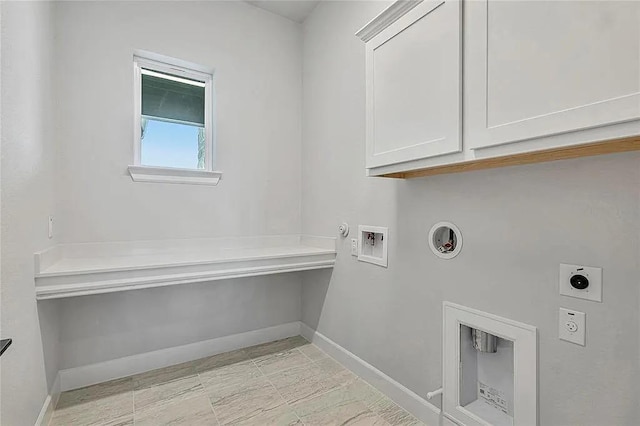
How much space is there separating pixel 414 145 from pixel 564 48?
61cm

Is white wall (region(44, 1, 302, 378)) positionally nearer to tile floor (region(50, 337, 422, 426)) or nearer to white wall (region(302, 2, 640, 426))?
tile floor (region(50, 337, 422, 426))

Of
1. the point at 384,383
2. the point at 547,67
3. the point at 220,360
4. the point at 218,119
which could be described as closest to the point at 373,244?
the point at 384,383

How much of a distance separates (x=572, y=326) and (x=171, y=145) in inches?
105

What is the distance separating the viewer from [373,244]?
2.12 meters

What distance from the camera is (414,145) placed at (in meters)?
1.43

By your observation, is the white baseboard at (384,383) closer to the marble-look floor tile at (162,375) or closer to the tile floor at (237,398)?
the tile floor at (237,398)

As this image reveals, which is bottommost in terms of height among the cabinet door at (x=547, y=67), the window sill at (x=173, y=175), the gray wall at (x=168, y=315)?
the gray wall at (x=168, y=315)

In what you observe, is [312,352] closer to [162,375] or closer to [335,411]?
[335,411]

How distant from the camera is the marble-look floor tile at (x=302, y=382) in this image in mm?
1953

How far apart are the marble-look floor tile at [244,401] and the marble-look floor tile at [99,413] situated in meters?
0.46

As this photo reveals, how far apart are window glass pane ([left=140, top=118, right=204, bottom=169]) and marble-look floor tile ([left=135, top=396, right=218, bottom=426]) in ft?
5.39

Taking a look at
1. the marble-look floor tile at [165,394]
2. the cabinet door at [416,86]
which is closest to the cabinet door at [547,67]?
the cabinet door at [416,86]

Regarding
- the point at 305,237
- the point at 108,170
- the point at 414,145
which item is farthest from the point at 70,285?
the point at 414,145

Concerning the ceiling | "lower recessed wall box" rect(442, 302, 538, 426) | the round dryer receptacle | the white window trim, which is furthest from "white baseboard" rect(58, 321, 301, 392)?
the ceiling
